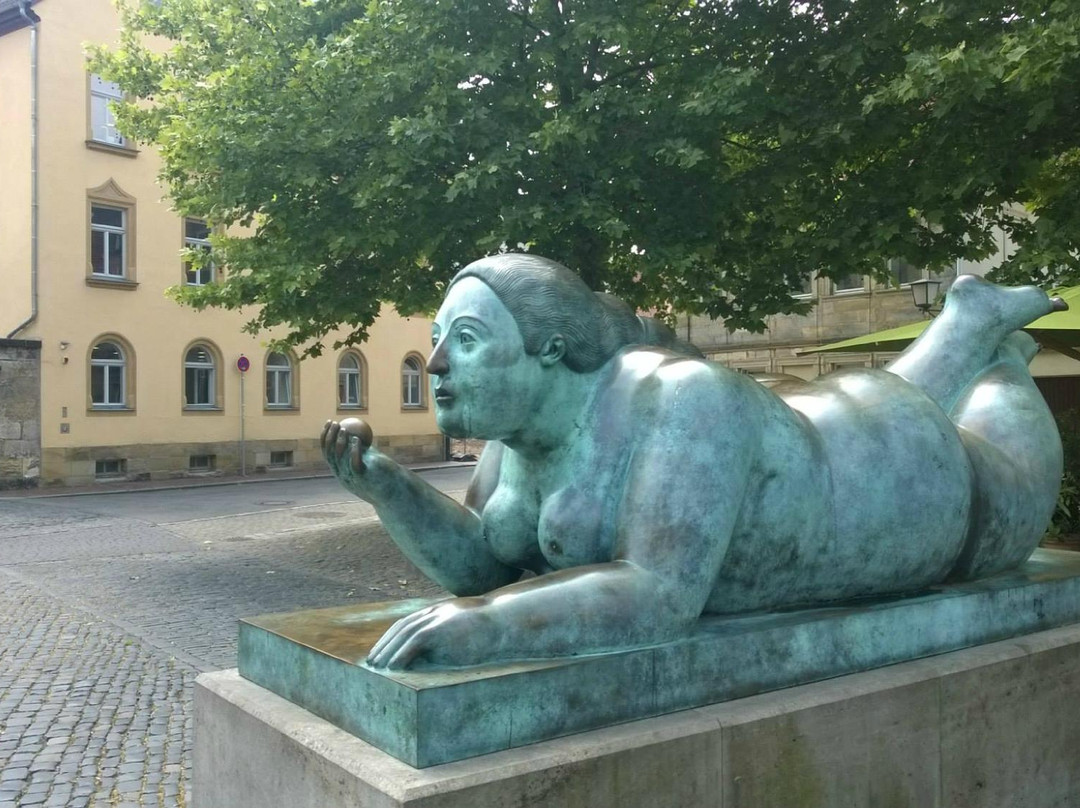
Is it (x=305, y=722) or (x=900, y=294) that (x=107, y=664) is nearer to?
(x=305, y=722)

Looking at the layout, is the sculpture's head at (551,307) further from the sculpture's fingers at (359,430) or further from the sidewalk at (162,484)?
the sidewalk at (162,484)

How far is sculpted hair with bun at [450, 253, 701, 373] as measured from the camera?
258cm

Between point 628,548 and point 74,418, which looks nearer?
point 628,548

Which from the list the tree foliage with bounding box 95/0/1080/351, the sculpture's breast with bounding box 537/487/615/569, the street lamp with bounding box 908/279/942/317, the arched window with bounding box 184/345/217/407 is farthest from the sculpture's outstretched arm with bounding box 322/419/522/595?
the arched window with bounding box 184/345/217/407

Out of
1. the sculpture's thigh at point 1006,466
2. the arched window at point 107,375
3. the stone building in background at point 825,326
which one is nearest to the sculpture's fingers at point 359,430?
the sculpture's thigh at point 1006,466

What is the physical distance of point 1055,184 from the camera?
30.8ft

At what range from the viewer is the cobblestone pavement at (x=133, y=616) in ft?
14.8

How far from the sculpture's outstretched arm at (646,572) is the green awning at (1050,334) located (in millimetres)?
4830

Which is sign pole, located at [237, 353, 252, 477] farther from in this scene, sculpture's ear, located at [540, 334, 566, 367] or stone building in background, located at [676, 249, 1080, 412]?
sculpture's ear, located at [540, 334, 566, 367]

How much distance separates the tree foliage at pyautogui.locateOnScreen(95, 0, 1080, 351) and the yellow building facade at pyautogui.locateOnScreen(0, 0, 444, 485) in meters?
13.5

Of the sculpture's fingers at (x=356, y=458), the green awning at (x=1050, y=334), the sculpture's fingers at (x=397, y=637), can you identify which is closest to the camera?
the sculpture's fingers at (x=397, y=637)

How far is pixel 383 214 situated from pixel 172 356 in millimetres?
17163

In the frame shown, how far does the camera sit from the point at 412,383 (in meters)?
30.6

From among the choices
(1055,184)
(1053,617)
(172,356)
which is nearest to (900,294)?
(1055,184)
